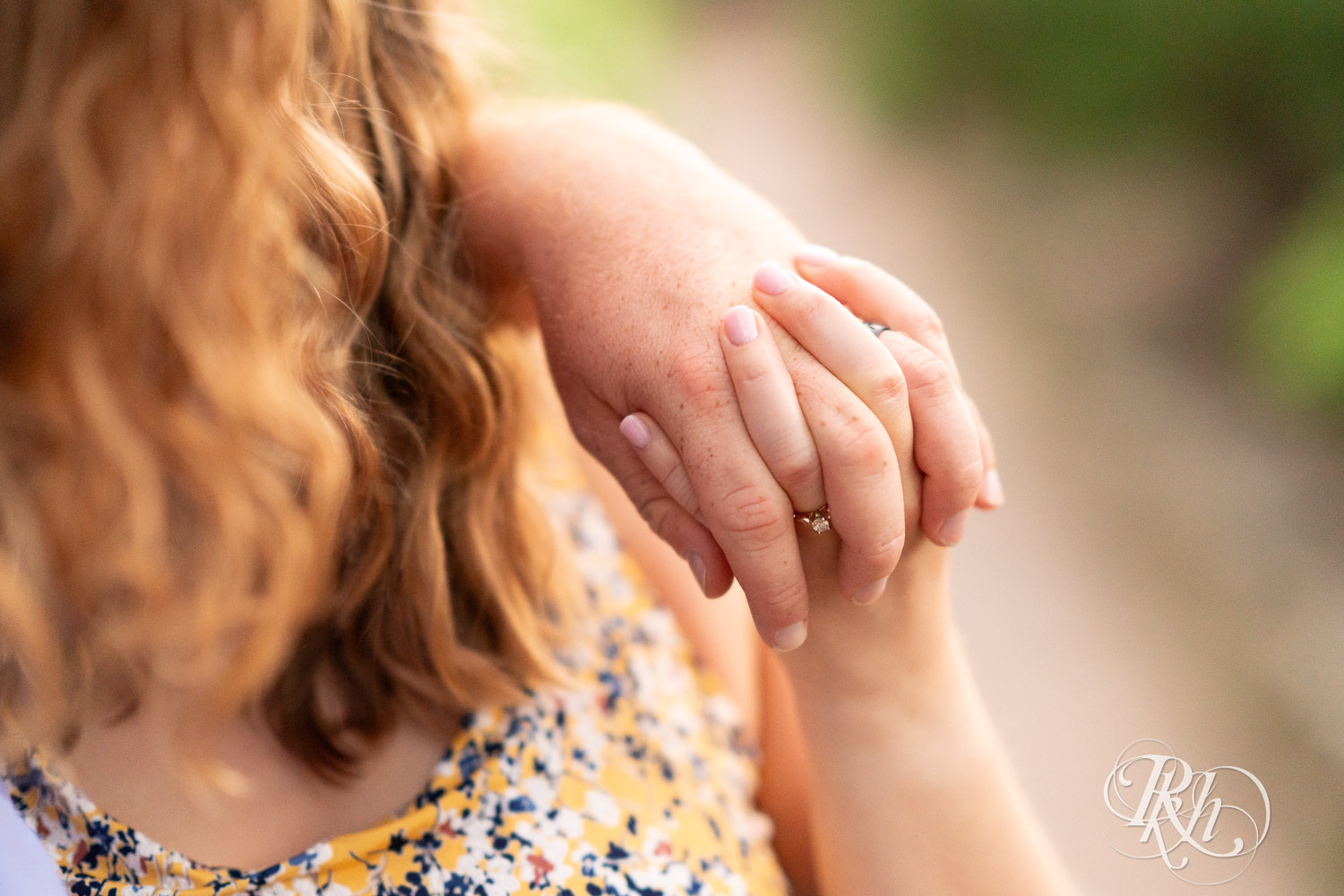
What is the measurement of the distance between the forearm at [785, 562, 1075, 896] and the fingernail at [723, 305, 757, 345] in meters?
0.32

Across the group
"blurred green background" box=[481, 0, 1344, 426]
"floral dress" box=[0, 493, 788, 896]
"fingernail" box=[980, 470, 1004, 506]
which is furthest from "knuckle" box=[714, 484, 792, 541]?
"blurred green background" box=[481, 0, 1344, 426]

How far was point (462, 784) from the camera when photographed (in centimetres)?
83

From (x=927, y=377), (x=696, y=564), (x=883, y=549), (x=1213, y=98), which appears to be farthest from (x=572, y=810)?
(x=1213, y=98)

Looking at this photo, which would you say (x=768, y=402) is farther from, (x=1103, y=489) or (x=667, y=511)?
(x=1103, y=489)

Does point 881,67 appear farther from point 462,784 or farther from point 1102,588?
point 462,784

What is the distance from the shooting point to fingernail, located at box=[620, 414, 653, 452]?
660 millimetres

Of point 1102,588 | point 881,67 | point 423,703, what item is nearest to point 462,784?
point 423,703

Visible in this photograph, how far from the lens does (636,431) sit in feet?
2.17

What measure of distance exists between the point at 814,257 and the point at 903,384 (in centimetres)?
14

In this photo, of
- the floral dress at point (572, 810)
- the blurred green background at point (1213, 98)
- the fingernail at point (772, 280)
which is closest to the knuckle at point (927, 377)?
the fingernail at point (772, 280)

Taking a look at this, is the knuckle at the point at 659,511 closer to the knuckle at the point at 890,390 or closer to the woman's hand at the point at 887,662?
the woman's hand at the point at 887,662

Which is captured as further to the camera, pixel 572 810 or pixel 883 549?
pixel 572 810

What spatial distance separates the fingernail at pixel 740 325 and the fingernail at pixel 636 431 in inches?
3.8

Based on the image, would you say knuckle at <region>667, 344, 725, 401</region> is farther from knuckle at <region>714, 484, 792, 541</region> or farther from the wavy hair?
the wavy hair
